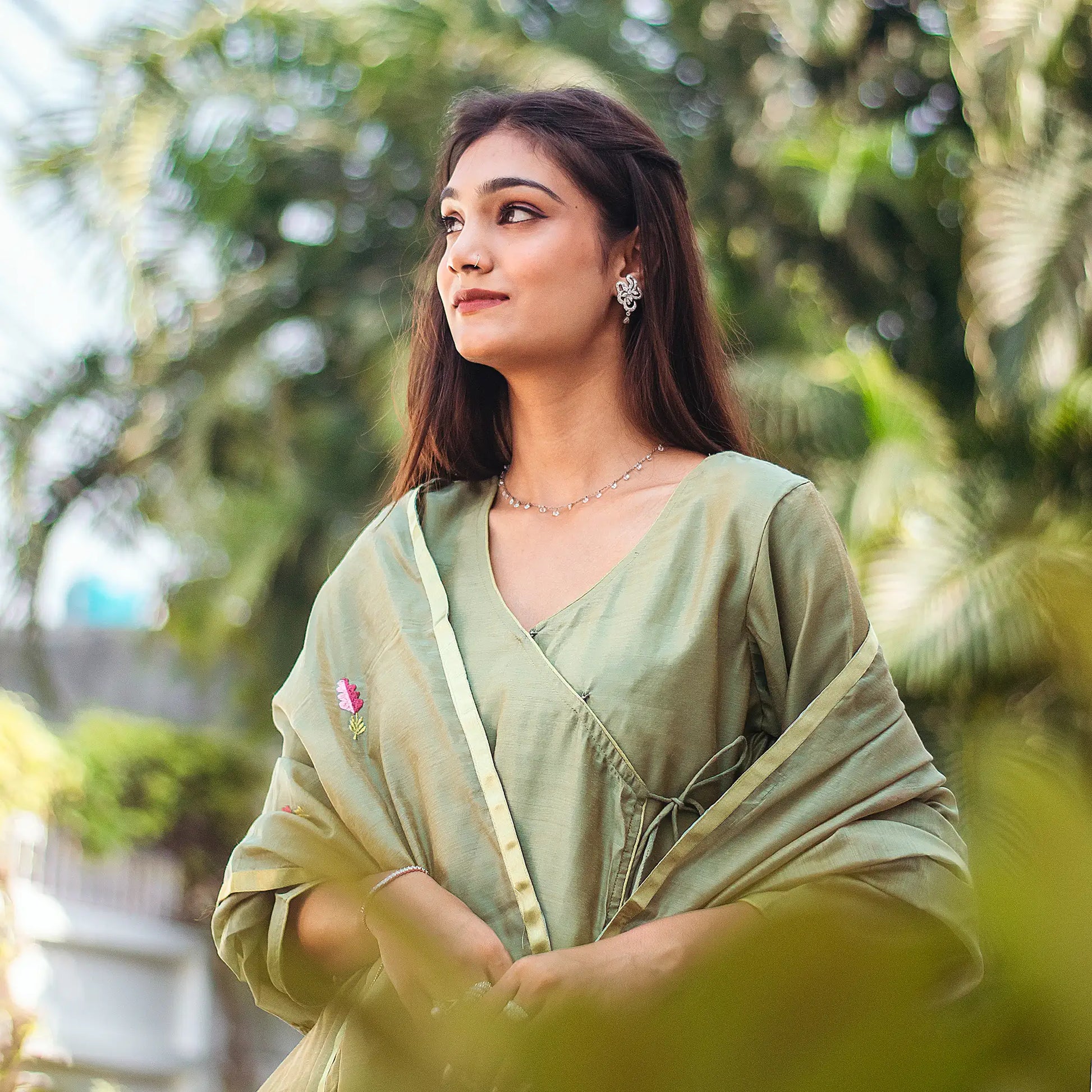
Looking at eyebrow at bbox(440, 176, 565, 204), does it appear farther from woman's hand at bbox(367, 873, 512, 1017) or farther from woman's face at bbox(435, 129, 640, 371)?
woman's hand at bbox(367, 873, 512, 1017)

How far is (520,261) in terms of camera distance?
176 cm

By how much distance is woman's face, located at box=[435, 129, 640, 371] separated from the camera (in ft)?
5.78

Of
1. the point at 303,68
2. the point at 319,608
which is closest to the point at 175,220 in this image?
the point at 303,68

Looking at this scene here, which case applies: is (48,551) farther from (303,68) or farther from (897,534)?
(897,534)

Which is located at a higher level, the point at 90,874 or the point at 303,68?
the point at 303,68

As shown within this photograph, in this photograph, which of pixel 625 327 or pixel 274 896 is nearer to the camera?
pixel 274 896

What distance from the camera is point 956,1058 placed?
12.7 inches

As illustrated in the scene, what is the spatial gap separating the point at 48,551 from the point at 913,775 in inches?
306

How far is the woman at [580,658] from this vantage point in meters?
1.54

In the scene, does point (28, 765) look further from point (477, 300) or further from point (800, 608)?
point (800, 608)

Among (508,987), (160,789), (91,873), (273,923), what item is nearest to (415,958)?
(508,987)

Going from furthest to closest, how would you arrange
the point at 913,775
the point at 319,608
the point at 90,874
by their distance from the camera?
the point at 90,874, the point at 319,608, the point at 913,775

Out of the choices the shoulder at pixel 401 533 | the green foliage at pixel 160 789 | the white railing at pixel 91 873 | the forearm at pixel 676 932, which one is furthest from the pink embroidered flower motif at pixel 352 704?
the green foliage at pixel 160 789

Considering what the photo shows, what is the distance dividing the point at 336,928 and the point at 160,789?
751 centimetres
